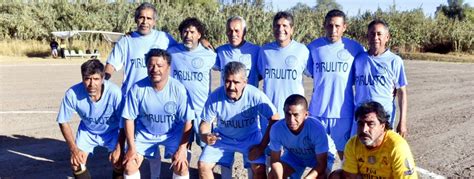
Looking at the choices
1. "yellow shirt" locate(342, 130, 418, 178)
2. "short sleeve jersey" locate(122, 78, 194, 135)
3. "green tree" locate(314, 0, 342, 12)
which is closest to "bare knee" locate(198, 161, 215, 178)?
"short sleeve jersey" locate(122, 78, 194, 135)

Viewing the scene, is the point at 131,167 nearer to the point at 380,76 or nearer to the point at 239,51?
the point at 239,51

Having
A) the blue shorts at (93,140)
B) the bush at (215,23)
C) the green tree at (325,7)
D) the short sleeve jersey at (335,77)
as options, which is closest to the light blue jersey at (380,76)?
the short sleeve jersey at (335,77)

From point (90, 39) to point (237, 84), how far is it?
99.7 feet

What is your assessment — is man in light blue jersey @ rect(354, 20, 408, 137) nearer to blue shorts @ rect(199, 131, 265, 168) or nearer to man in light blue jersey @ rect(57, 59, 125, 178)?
blue shorts @ rect(199, 131, 265, 168)

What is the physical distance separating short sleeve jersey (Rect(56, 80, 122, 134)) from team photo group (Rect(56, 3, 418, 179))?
0.4 inches

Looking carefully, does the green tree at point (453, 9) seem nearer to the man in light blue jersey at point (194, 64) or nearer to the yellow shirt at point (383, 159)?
the man in light blue jersey at point (194, 64)

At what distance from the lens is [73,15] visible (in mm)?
36688

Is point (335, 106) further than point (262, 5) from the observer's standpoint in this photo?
No

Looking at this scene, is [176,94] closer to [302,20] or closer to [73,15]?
[73,15]

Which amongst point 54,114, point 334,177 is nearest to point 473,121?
point 334,177

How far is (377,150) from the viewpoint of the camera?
15.4 ft

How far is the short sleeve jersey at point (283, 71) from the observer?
6.11 m

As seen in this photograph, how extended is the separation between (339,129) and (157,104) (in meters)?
2.07

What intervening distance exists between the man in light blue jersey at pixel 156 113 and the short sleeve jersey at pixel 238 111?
28cm
